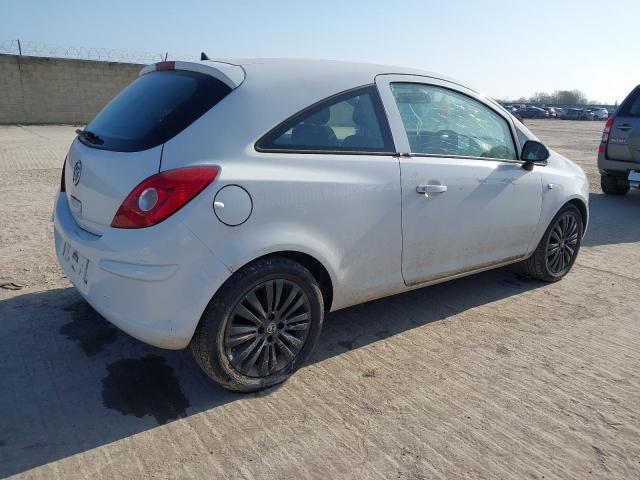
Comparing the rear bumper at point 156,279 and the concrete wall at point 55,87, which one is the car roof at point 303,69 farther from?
the concrete wall at point 55,87

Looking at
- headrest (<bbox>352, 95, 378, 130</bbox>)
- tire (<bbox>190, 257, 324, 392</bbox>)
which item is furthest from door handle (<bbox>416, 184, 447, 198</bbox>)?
tire (<bbox>190, 257, 324, 392</bbox>)

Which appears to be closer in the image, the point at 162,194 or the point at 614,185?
the point at 162,194

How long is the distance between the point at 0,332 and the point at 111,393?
1172mm

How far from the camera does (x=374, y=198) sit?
10.4ft

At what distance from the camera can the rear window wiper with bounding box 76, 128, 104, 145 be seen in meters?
3.05

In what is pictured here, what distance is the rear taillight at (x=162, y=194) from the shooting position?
2.53 meters

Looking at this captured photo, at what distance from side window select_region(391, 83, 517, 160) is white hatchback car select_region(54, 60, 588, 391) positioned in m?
0.02

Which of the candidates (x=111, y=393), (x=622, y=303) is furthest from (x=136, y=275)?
(x=622, y=303)

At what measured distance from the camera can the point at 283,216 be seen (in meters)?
2.80

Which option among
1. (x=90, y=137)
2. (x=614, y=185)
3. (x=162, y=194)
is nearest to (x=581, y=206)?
(x=162, y=194)

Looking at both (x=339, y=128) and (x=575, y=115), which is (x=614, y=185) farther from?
(x=575, y=115)

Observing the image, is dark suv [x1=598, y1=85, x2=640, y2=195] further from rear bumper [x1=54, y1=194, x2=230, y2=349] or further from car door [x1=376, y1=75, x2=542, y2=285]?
rear bumper [x1=54, y1=194, x2=230, y2=349]

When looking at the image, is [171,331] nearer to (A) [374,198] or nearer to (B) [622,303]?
(A) [374,198]

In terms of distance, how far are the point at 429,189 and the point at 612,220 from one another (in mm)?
5490
